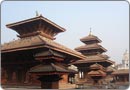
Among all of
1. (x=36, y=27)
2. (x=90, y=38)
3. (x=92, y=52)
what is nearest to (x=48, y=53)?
(x=36, y=27)

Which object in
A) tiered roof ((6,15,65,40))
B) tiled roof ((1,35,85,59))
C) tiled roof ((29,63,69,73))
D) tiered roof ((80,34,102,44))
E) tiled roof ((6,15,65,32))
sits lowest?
tiled roof ((29,63,69,73))

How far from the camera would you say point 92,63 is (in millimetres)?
27203

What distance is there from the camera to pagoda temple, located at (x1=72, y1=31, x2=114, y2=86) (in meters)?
24.6

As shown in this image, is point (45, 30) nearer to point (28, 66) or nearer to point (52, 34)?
point (52, 34)

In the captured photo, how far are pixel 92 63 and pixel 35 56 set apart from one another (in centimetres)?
1599

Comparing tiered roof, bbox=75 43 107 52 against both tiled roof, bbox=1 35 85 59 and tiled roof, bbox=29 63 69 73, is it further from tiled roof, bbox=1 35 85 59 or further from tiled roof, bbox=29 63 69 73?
tiled roof, bbox=29 63 69 73

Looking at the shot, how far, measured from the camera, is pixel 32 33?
46.4 ft

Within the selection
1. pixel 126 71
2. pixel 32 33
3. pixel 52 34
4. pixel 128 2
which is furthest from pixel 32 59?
pixel 126 71

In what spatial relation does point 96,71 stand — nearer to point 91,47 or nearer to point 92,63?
point 92,63

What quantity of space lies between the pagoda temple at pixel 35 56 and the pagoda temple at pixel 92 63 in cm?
940

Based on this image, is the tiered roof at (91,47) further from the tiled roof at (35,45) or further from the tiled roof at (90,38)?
the tiled roof at (35,45)

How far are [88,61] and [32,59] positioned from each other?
14634 millimetres

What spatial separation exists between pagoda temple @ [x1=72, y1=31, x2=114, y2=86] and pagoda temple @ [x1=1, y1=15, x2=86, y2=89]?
30.9ft

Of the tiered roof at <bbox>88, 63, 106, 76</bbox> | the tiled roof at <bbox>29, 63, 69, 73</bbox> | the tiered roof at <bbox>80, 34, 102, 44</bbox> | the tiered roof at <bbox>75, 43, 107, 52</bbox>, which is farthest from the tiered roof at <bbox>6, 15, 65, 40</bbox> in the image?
the tiered roof at <bbox>80, 34, 102, 44</bbox>
